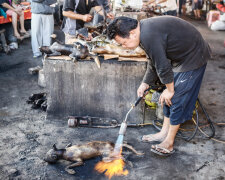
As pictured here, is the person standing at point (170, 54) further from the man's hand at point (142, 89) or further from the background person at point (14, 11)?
the background person at point (14, 11)

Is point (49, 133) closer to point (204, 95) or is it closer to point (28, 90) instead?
point (28, 90)

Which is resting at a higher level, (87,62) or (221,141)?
(87,62)

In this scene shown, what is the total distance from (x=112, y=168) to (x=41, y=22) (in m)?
5.59

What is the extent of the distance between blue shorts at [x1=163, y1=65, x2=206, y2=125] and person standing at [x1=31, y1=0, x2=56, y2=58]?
5.20 m

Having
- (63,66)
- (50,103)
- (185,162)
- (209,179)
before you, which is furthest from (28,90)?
(209,179)

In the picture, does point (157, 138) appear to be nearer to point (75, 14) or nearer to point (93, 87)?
point (93, 87)

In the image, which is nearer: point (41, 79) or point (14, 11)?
point (41, 79)

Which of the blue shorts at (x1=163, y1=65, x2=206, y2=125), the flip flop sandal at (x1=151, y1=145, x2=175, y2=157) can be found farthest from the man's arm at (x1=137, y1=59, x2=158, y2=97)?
the flip flop sandal at (x1=151, y1=145, x2=175, y2=157)

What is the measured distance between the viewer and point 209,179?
3.37m

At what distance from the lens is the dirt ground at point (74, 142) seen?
3.45m

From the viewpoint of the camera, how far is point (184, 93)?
11.4 feet

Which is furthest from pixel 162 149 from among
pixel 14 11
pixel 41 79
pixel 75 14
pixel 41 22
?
pixel 14 11

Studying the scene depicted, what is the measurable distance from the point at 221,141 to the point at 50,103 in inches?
113

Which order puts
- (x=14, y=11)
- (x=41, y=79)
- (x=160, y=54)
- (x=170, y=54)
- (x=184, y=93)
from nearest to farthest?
(x=160, y=54), (x=170, y=54), (x=184, y=93), (x=41, y=79), (x=14, y=11)
